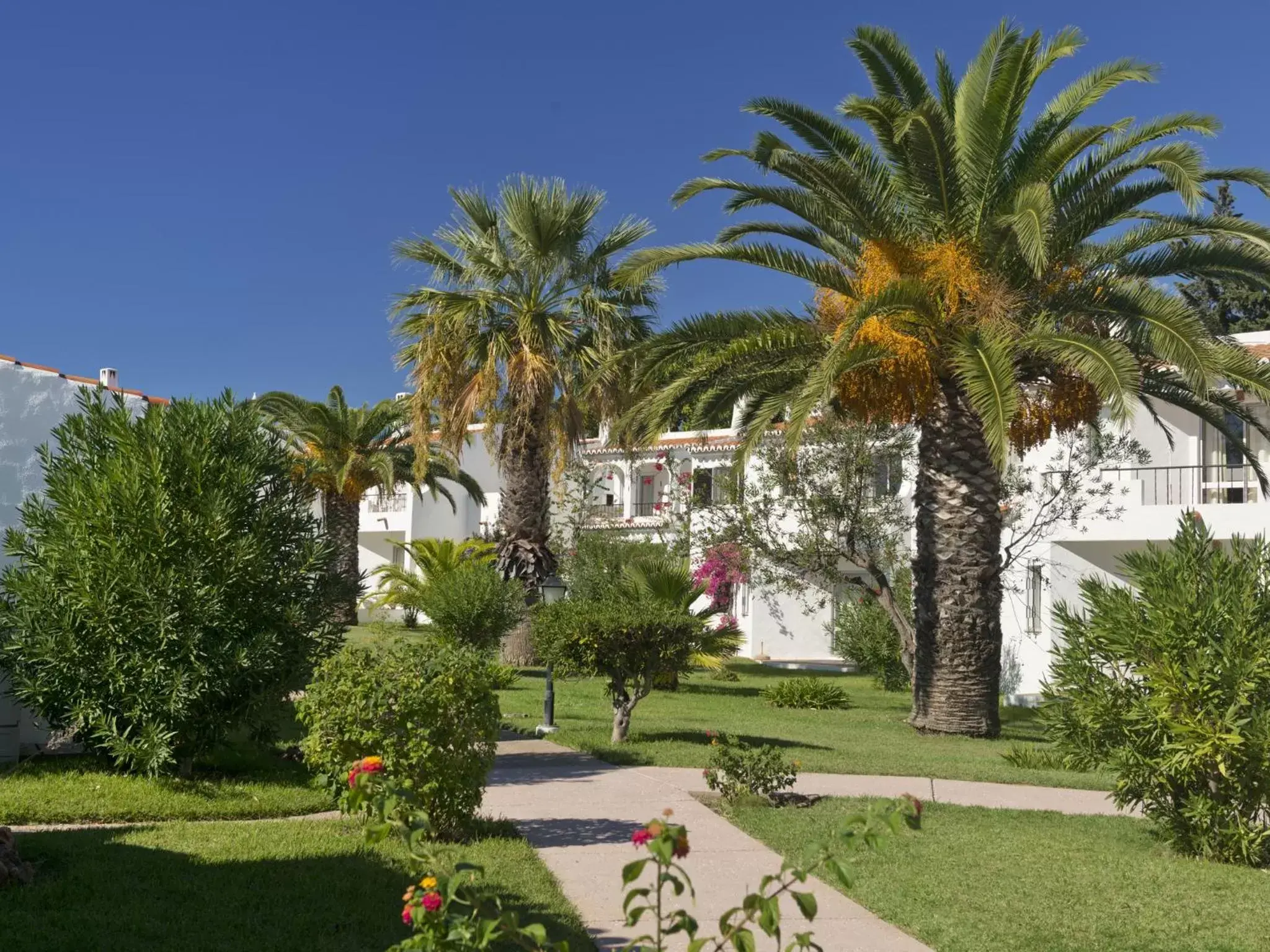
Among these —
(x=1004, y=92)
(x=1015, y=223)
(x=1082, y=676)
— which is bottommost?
(x=1082, y=676)

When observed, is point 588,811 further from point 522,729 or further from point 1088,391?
point 1088,391

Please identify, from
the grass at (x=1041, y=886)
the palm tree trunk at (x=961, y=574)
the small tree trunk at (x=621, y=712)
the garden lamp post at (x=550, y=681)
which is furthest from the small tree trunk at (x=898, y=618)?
the grass at (x=1041, y=886)

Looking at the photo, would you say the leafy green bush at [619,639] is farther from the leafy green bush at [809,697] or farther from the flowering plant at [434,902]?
the flowering plant at [434,902]

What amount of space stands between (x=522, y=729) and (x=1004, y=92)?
31.8 ft

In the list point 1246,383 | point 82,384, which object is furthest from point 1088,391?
point 82,384

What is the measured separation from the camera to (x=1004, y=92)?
14.0 metres

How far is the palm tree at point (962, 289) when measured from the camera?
13641 millimetres

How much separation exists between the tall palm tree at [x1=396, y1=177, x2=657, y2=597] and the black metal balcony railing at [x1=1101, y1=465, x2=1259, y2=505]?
9.68 meters

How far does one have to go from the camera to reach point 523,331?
22219 mm

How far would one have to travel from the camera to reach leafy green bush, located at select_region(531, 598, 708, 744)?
12828 mm

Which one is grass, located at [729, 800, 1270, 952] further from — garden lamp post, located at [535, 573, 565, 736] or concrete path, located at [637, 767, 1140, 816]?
garden lamp post, located at [535, 573, 565, 736]

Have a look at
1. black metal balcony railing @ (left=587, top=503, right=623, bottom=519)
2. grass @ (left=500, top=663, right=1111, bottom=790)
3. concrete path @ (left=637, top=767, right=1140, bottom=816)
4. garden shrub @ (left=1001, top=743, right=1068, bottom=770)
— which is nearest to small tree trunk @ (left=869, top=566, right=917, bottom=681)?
grass @ (left=500, top=663, right=1111, bottom=790)

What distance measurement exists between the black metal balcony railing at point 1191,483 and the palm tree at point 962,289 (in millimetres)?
6293

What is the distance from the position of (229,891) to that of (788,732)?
10690 millimetres
